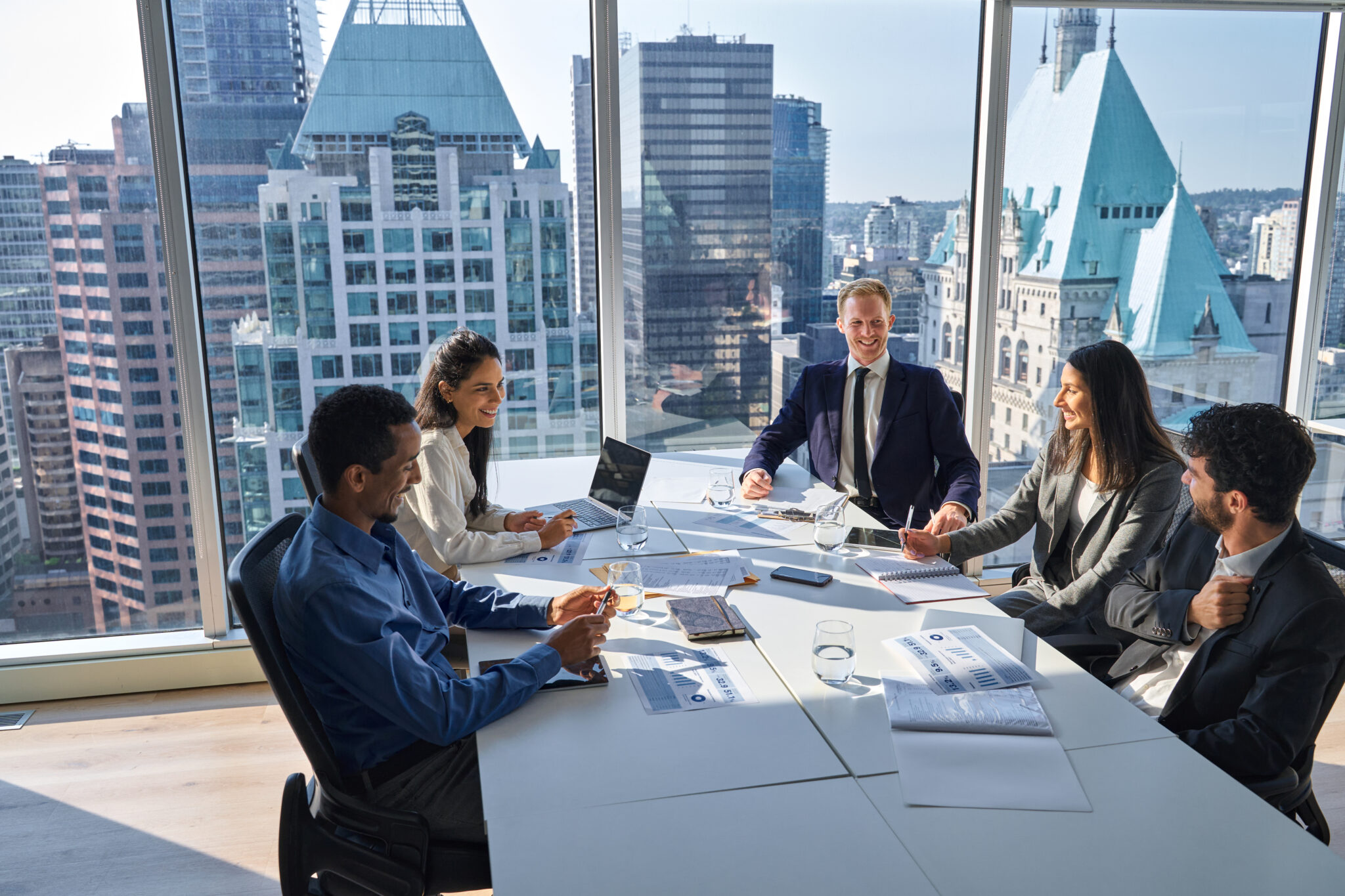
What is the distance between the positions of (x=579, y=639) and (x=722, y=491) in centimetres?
142

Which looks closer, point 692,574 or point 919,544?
point 692,574

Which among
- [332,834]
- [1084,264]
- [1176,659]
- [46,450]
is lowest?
[332,834]

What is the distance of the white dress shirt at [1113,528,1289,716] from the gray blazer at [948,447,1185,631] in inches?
12.6

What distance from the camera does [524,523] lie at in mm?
2850

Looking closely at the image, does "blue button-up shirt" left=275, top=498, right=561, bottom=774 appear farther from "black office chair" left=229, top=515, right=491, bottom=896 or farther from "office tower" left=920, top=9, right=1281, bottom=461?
"office tower" left=920, top=9, right=1281, bottom=461

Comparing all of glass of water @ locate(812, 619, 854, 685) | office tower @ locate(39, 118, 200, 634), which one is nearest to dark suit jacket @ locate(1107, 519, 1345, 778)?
glass of water @ locate(812, 619, 854, 685)

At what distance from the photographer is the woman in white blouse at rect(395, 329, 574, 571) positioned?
266 cm

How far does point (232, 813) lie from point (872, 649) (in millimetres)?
2105

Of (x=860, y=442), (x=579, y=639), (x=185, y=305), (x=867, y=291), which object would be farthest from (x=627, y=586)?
(x=185, y=305)

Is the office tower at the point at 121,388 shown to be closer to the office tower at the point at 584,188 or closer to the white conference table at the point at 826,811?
the office tower at the point at 584,188

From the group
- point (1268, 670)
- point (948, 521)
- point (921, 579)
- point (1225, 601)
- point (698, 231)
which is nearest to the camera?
point (1268, 670)

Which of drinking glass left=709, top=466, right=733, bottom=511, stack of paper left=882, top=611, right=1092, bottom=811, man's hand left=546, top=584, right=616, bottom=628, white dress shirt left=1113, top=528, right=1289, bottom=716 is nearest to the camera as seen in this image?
stack of paper left=882, top=611, right=1092, bottom=811

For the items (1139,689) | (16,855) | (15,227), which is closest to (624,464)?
(1139,689)

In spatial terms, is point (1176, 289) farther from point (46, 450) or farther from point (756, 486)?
point (46, 450)
